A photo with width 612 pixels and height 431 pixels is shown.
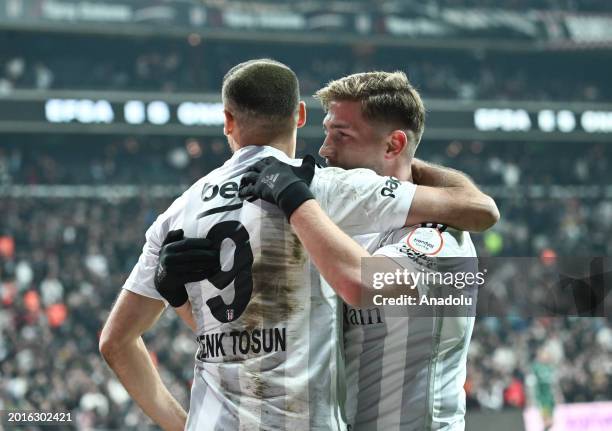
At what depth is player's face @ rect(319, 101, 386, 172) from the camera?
3.36 metres

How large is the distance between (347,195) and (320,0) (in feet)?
86.2

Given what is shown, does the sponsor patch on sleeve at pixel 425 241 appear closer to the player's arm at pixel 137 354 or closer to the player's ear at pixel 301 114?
the player's ear at pixel 301 114

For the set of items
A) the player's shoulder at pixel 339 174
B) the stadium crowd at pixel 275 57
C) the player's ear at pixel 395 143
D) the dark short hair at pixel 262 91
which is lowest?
the stadium crowd at pixel 275 57

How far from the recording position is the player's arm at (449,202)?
10.2ft

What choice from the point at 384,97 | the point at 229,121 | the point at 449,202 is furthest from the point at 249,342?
the point at 384,97

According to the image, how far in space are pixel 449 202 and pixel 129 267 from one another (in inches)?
767

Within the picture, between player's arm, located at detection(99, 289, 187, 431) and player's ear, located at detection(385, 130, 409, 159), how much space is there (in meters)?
0.93

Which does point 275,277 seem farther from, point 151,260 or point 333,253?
point 151,260

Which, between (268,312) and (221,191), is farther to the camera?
(221,191)

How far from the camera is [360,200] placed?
3006 millimetres

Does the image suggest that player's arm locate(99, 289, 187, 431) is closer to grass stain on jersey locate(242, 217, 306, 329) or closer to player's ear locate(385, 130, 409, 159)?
grass stain on jersey locate(242, 217, 306, 329)

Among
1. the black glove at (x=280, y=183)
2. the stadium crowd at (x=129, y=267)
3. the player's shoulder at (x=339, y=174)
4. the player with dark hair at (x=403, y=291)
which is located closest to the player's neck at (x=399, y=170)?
the player with dark hair at (x=403, y=291)

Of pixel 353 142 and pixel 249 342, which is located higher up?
pixel 353 142

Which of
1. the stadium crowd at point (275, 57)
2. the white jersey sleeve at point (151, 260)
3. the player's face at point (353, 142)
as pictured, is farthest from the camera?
the stadium crowd at point (275, 57)
